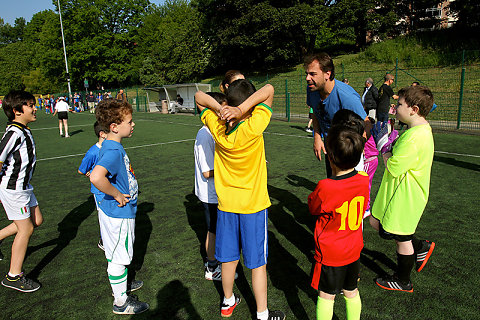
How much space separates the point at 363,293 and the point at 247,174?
172 centimetres

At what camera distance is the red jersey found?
224 cm

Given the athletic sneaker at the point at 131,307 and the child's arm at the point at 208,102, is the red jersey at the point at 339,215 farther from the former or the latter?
the athletic sneaker at the point at 131,307

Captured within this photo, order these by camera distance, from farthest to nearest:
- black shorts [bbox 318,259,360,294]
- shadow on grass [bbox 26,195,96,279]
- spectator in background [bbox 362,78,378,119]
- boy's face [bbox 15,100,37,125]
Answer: spectator in background [bbox 362,78,378,119], shadow on grass [bbox 26,195,96,279], boy's face [bbox 15,100,37,125], black shorts [bbox 318,259,360,294]

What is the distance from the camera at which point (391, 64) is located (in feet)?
80.4

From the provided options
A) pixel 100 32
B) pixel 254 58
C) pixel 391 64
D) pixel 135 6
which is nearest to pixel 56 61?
pixel 100 32

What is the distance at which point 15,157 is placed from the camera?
10.9 feet

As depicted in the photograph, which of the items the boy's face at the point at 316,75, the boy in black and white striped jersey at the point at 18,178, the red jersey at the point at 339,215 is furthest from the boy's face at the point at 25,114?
the red jersey at the point at 339,215

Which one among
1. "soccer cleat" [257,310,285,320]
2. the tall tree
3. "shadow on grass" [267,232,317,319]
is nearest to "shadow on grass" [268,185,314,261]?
"shadow on grass" [267,232,317,319]

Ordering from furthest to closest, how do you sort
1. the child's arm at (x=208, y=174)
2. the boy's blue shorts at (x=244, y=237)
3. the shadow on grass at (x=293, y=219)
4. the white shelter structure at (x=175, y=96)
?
the white shelter structure at (x=175, y=96), the shadow on grass at (x=293, y=219), the child's arm at (x=208, y=174), the boy's blue shorts at (x=244, y=237)

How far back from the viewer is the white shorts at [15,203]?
3.29 m

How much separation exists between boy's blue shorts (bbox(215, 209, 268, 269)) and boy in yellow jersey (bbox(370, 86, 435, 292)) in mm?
1155

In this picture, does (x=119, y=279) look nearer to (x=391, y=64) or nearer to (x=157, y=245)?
(x=157, y=245)

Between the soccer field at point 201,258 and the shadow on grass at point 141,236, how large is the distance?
0.02 m

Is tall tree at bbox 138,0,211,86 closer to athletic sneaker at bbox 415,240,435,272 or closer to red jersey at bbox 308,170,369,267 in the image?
athletic sneaker at bbox 415,240,435,272
